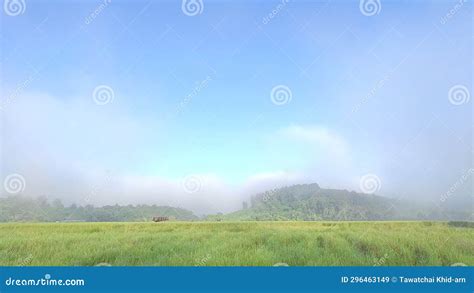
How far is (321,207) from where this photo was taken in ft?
63.5

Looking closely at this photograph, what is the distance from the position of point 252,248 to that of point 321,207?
9867 millimetres

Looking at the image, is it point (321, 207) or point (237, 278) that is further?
point (321, 207)

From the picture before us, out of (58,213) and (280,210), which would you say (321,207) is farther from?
(58,213)

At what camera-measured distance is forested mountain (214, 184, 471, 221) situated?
47.1 feet

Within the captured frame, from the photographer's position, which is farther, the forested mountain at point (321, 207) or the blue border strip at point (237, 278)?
the forested mountain at point (321, 207)

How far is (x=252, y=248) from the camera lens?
33.6 feet

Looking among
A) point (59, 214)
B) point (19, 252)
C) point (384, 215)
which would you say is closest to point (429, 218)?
point (384, 215)

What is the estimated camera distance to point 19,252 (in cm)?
1038

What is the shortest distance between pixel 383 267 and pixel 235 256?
3.58m

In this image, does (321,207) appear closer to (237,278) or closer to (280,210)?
(280,210)

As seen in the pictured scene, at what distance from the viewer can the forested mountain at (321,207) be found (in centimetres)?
1435

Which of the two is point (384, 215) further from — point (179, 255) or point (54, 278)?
point (54, 278)

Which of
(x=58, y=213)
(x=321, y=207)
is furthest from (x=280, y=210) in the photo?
(x=58, y=213)

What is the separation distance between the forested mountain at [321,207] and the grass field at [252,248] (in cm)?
175
